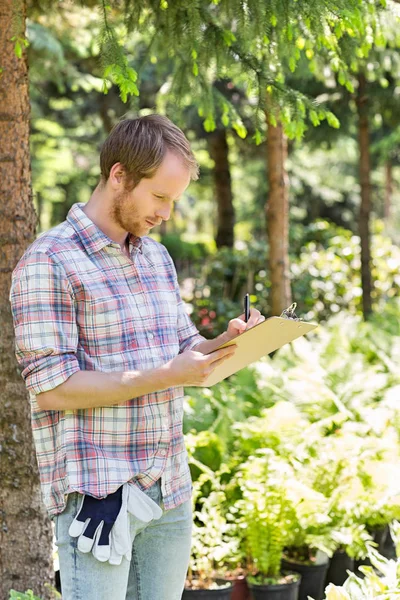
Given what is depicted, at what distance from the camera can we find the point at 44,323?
2.05m

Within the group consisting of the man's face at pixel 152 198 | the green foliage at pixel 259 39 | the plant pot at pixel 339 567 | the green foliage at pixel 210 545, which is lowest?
the plant pot at pixel 339 567

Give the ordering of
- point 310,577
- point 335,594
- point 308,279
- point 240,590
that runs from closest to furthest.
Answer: point 335,594, point 240,590, point 310,577, point 308,279

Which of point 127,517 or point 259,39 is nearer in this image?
point 127,517

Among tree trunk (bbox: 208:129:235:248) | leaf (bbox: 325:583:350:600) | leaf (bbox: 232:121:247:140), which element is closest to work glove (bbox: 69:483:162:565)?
leaf (bbox: 325:583:350:600)

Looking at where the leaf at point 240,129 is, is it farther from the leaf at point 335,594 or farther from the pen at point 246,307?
the leaf at point 335,594

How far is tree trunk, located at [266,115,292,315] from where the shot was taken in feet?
22.4

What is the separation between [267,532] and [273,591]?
10.8 inches

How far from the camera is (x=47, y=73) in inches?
354

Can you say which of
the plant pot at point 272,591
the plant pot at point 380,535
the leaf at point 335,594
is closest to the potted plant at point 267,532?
the plant pot at point 272,591

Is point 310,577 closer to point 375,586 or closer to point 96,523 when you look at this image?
point 375,586

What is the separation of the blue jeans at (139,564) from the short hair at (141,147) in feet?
2.90

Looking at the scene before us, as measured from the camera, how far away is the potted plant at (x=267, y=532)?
3842mm

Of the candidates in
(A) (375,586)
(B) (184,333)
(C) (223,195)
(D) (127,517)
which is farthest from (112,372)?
(C) (223,195)

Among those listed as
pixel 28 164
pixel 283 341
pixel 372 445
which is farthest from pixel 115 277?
pixel 372 445
